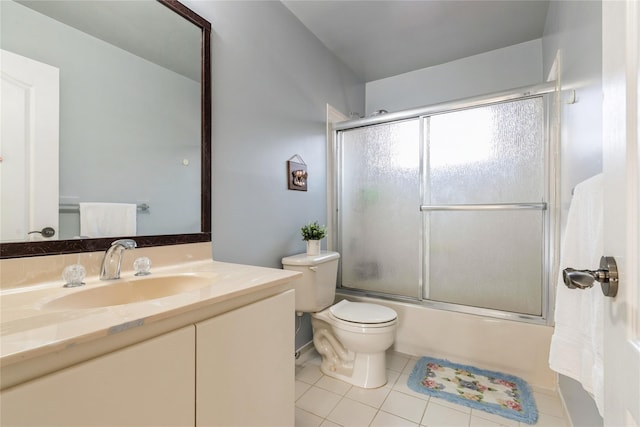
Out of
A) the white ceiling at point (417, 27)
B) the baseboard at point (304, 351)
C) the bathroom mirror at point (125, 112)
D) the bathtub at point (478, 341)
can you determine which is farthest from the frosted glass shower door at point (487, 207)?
the bathroom mirror at point (125, 112)

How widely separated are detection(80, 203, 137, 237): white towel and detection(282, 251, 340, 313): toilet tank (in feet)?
2.89

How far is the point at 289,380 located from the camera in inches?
39.8

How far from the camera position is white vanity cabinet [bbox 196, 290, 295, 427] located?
0.72m

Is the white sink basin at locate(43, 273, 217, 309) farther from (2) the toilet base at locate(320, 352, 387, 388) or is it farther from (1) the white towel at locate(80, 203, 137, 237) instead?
(2) the toilet base at locate(320, 352, 387, 388)

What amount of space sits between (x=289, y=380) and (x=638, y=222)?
39.8 inches

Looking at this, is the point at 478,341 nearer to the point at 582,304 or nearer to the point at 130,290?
the point at 582,304

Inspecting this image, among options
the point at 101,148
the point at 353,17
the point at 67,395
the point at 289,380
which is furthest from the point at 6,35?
the point at 353,17

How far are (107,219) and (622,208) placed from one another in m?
1.41

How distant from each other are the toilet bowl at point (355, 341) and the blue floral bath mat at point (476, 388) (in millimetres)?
265

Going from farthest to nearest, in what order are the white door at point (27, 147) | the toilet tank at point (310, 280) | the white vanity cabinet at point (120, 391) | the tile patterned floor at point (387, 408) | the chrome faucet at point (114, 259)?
the toilet tank at point (310, 280)
the tile patterned floor at point (387, 408)
the chrome faucet at point (114, 259)
the white door at point (27, 147)
the white vanity cabinet at point (120, 391)

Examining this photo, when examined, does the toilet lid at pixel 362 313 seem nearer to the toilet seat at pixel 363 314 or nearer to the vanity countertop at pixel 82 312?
the toilet seat at pixel 363 314

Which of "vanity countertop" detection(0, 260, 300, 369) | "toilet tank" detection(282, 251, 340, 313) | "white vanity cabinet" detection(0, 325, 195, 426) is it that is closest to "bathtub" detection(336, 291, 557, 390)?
"toilet tank" detection(282, 251, 340, 313)

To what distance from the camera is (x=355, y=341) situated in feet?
5.47

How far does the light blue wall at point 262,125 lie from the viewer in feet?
4.83
